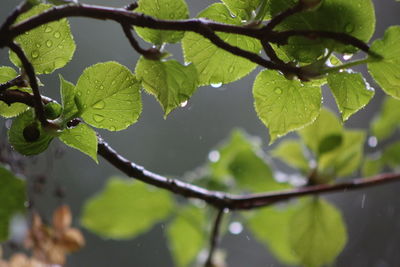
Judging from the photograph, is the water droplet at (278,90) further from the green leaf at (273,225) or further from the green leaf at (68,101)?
the green leaf at (273,225)

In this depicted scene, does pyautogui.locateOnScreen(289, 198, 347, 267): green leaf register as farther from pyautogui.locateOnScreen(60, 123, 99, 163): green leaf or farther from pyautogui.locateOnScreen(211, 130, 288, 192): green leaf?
pyautogui.locateOnScreen(60, 123, 99, 163): green leaf

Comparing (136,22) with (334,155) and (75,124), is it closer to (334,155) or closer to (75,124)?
(75,124)

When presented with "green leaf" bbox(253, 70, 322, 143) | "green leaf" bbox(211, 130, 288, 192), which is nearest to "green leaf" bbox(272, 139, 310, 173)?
"green leaf" bbox(211, 130, 288, 192)

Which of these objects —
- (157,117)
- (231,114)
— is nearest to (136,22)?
(157,117)

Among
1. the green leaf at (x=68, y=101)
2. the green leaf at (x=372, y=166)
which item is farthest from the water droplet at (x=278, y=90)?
the green leaf at (x=372, y=166)

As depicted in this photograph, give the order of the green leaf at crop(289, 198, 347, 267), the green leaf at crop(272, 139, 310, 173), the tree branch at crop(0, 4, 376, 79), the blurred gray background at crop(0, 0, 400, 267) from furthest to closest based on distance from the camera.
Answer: the blurred gray background at crop(0, 0, 400, 267) → the green leaf at crop(272, 139, 310, 173) → the green leaf at crop(289, 198, 347, 267) → the tree branch at crop(0, 4, 376, 79)
